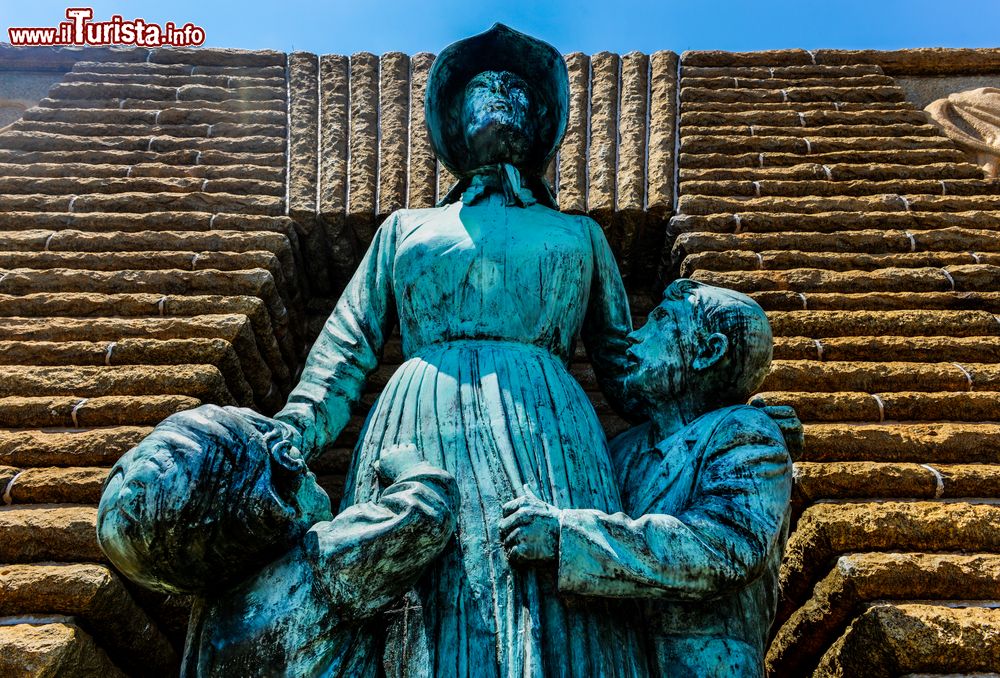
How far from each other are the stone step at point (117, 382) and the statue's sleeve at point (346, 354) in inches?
40.3

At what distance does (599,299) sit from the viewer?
373 centimetres

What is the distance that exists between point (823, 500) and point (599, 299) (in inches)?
44.0

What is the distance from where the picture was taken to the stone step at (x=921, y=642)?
328 centimetres

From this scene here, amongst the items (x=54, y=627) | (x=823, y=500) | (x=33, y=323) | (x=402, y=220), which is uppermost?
(x=402, y=220)

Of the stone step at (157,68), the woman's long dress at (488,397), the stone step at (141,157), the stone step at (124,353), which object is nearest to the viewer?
the woman's long dress at (488,397)

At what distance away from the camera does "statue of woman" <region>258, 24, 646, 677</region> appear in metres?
2.66

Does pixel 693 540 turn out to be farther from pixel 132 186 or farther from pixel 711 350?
pixel 132 186

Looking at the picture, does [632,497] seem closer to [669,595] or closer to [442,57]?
[669,595]

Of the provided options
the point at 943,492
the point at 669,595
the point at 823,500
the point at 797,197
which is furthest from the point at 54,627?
the point at 797,197

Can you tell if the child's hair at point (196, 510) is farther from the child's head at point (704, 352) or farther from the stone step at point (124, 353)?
the stone step at point (124, 353)

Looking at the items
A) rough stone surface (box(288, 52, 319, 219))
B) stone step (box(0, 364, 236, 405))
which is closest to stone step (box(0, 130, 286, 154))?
rough stone surface (box(288, 52, 319, 219))

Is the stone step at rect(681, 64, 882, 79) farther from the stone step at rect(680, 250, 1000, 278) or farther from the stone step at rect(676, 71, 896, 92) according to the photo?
the stone step at rect(680, 250, 1000, 278)

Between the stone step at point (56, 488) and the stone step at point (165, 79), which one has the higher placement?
the stone step at point (165, 79)

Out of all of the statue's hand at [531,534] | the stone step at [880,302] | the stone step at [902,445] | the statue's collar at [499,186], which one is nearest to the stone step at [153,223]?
the statue's collar at [499,186]
